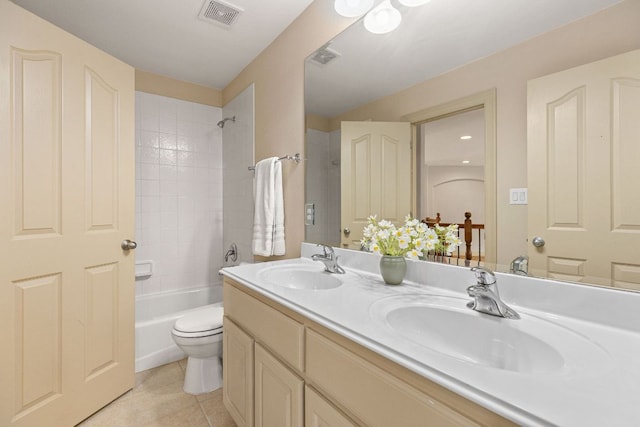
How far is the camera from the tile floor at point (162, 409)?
151 cm

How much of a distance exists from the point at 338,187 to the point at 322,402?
1.06 meters

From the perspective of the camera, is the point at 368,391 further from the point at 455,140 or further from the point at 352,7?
the point at 352,7

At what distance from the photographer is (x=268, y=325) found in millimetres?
1042

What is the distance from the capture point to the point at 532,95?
2.95ft

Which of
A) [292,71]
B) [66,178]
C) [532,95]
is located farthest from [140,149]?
[532,95]

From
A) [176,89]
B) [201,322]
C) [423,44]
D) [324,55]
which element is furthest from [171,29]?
[201,322]

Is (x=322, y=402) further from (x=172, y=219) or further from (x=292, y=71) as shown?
(x=172, y=219)

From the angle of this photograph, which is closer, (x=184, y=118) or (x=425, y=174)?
(x=425, y=174)

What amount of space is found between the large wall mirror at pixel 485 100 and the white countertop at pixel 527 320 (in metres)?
0.09

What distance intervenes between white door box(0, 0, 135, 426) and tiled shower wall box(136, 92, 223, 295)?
791 millimetres

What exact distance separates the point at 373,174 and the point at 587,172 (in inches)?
30.1

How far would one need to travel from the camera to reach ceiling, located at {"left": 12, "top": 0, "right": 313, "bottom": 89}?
167 cm

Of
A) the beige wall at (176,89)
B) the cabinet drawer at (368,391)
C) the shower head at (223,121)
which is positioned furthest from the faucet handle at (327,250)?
the beige wall at (176,89)

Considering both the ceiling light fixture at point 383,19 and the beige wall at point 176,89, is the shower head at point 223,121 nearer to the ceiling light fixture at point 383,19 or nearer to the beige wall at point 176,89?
the beige wall at point 176,89
